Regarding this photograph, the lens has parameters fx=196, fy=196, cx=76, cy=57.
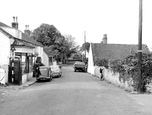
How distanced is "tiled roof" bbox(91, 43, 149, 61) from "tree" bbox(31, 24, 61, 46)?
25.2 metres

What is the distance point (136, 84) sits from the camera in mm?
13430

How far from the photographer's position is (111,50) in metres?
43.2

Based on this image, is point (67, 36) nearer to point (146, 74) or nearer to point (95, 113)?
point (146, 74)

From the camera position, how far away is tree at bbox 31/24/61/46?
6412 centimetres

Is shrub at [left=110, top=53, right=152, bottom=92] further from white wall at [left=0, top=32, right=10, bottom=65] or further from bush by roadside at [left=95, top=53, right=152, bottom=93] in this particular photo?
white wall at [left=0, top=32, right=10, bottom=65]

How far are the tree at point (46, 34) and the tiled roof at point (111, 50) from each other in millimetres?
25167

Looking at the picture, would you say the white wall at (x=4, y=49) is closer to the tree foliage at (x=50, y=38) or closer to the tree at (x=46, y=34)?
the tree foliage at (x=50, y=38)

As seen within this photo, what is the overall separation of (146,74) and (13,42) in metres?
13.2

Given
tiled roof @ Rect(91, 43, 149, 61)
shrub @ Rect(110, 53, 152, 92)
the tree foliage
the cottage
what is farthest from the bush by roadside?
the tree foliage

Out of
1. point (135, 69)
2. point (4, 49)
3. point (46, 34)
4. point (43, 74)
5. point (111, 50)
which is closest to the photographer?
point (135, 69)

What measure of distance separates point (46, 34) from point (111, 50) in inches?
1100

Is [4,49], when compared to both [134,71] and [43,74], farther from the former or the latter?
[134,71]

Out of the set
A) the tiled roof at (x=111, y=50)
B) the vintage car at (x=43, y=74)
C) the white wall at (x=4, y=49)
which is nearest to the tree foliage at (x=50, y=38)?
the tiled roof at (x=111, y=50)

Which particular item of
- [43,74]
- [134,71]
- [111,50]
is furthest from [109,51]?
[134,71]
